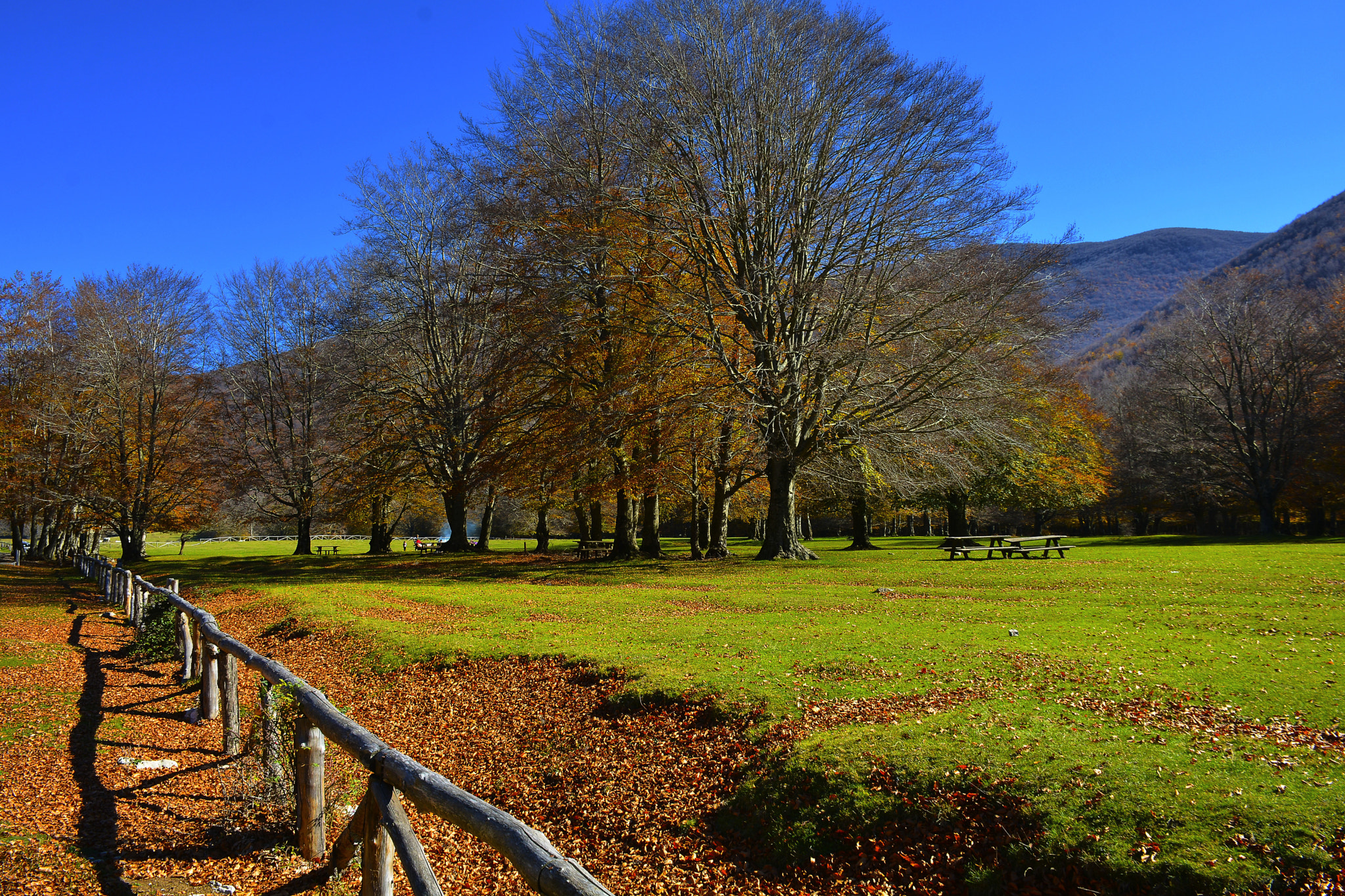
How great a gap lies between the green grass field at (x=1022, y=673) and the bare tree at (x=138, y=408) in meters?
17.7

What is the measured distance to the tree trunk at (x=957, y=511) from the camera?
3641 cm

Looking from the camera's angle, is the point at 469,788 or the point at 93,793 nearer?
the point at 93,793

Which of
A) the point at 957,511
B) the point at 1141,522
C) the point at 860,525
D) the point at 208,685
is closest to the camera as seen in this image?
the point at 208,685

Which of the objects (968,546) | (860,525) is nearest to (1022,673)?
(968,546)

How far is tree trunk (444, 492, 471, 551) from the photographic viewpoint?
31.8m

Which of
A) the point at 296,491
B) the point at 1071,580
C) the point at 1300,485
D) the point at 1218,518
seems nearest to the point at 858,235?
the point at 1071,580

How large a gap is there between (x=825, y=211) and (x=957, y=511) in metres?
22.0

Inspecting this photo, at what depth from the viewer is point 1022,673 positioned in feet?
26.6

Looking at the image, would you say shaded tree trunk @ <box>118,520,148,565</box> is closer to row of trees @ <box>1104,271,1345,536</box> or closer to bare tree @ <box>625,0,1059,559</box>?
bare tree @ <box>625,0,1059,559</box>

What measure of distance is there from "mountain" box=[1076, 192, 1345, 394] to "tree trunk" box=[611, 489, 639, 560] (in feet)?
122

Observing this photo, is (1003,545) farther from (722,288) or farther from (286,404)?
(286,404)

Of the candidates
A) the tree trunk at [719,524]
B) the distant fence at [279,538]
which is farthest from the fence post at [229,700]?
the distant fence at [279,538]

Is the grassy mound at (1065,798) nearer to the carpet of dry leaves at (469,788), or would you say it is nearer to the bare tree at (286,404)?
the carpet of dry leaves at (469,788)

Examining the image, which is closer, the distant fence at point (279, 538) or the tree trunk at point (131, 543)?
the tree trunk at point (131, 543)
